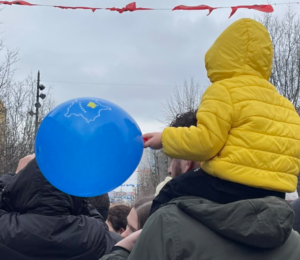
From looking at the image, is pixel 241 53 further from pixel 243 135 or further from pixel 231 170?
pixel 231 170

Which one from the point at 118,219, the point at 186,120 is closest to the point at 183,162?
the point at 186,120

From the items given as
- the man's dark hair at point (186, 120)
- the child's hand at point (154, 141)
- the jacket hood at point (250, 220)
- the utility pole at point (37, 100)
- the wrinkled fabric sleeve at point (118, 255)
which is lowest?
the utility pole at point (37, 100)

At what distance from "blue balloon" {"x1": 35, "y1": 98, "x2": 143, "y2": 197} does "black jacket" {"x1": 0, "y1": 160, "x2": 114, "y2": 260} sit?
68cm

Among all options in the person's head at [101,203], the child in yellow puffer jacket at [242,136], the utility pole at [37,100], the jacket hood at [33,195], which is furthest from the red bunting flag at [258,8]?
the utility pole at [37,100]

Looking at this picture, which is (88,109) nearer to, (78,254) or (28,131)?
(78,254)

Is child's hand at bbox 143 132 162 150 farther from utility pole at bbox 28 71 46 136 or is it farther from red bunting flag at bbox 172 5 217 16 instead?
utility pole at bbox 28 71 46 136

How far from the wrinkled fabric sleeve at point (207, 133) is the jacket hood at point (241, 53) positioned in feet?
0.52

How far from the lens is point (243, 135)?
1.76 meters

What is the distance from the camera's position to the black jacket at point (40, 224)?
8.80ft

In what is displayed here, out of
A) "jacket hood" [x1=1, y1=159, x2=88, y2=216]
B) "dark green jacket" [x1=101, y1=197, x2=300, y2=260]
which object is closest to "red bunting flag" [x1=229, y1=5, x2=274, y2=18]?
"jacket hood" [x1=1, y1=159, x2=88, y2=216]

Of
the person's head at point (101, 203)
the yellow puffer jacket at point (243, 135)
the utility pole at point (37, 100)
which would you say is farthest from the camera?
the utility pole at point (37, 100)

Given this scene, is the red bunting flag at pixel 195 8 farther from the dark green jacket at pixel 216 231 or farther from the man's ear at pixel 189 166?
the dark green jacket at pixel 216 231

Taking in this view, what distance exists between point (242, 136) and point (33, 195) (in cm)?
149

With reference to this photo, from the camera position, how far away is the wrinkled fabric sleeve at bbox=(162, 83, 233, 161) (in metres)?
1.75
